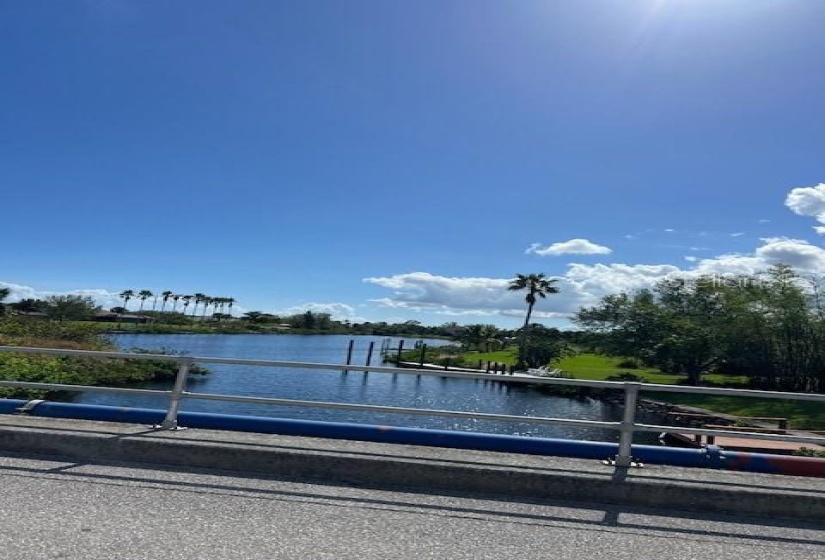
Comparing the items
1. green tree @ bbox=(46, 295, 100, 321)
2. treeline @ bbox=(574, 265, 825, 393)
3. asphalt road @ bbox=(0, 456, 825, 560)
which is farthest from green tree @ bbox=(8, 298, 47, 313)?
asphalt road @ bbox=(0, 456, 825, 560)

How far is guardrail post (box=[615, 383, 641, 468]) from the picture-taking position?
478cm

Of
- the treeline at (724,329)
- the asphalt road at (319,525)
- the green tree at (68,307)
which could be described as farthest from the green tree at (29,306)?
the asphalt road at (319,525)

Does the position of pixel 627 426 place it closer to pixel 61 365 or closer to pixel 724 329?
pixel 61 365

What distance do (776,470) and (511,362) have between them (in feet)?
249

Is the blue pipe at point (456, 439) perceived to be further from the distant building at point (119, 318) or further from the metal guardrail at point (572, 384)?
the distant building at point (119, 318)

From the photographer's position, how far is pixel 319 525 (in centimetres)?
381

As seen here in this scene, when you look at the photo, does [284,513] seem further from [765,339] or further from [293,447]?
[765,339]

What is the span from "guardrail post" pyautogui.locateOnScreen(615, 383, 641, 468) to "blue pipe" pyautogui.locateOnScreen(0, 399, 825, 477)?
0.27 metres

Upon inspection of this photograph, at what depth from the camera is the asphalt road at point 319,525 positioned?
3.40 meters

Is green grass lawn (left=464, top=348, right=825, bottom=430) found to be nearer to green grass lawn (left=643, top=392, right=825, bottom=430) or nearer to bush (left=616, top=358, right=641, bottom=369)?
green grass lawn (left=643, top=392, right=825, bottom=430)

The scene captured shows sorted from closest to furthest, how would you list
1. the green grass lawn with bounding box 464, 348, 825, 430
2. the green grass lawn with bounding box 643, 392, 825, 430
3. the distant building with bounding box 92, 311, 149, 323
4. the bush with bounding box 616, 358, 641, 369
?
1. the green grass lawn with bounding box 643, 392, 825, 430
2. the green grass lawn with bounding box 464, 348, 825, 430
3. the bush with bounding box 616, 358, 641, 369
4. the distant building with bounding box 92, 311, 149, 323

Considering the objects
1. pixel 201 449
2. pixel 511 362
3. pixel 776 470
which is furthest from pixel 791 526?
pixel 511 362

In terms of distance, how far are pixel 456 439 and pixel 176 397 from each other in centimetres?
268

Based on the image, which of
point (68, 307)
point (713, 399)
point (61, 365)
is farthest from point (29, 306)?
point (713, 399)
